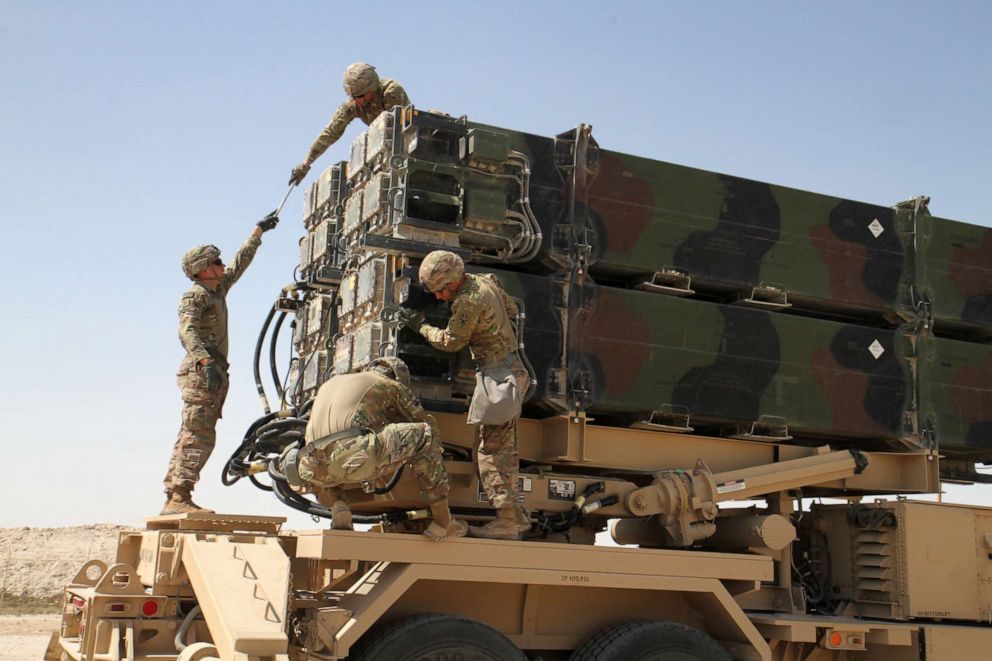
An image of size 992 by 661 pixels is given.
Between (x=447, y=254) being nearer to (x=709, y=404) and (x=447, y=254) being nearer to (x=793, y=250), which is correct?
(x=709, y=404)

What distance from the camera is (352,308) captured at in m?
6.51

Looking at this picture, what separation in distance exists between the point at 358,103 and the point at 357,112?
99 mm

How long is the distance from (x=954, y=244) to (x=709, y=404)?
2550 millimetres

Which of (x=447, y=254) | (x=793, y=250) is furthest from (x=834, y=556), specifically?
(x=447, y=254)

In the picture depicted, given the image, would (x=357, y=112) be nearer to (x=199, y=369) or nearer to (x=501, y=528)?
(x=199, y=369)

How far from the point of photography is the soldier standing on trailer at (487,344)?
18.7ft

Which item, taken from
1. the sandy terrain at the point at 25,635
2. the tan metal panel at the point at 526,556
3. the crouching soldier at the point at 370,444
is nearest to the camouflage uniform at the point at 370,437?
the crouching soldier at the point at 370,444

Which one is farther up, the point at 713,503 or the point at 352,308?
the point at 352,308

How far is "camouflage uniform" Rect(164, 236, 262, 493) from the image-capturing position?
665 centimetres

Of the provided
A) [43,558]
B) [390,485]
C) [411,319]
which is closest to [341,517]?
[390,485]

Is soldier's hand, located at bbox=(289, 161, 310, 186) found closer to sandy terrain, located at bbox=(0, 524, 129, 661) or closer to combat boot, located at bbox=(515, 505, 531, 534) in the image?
combat boot, located at bbox=(515, 505, 531, 534)

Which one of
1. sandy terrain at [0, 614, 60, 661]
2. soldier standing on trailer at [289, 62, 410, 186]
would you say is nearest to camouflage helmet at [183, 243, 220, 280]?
soldier standing on trailer at [289, 62, 410, 186]

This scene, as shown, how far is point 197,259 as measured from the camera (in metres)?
Answer: 6.95

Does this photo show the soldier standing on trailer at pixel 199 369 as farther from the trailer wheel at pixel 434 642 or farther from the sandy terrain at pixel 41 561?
the sandy terrain at pixel 41 561
